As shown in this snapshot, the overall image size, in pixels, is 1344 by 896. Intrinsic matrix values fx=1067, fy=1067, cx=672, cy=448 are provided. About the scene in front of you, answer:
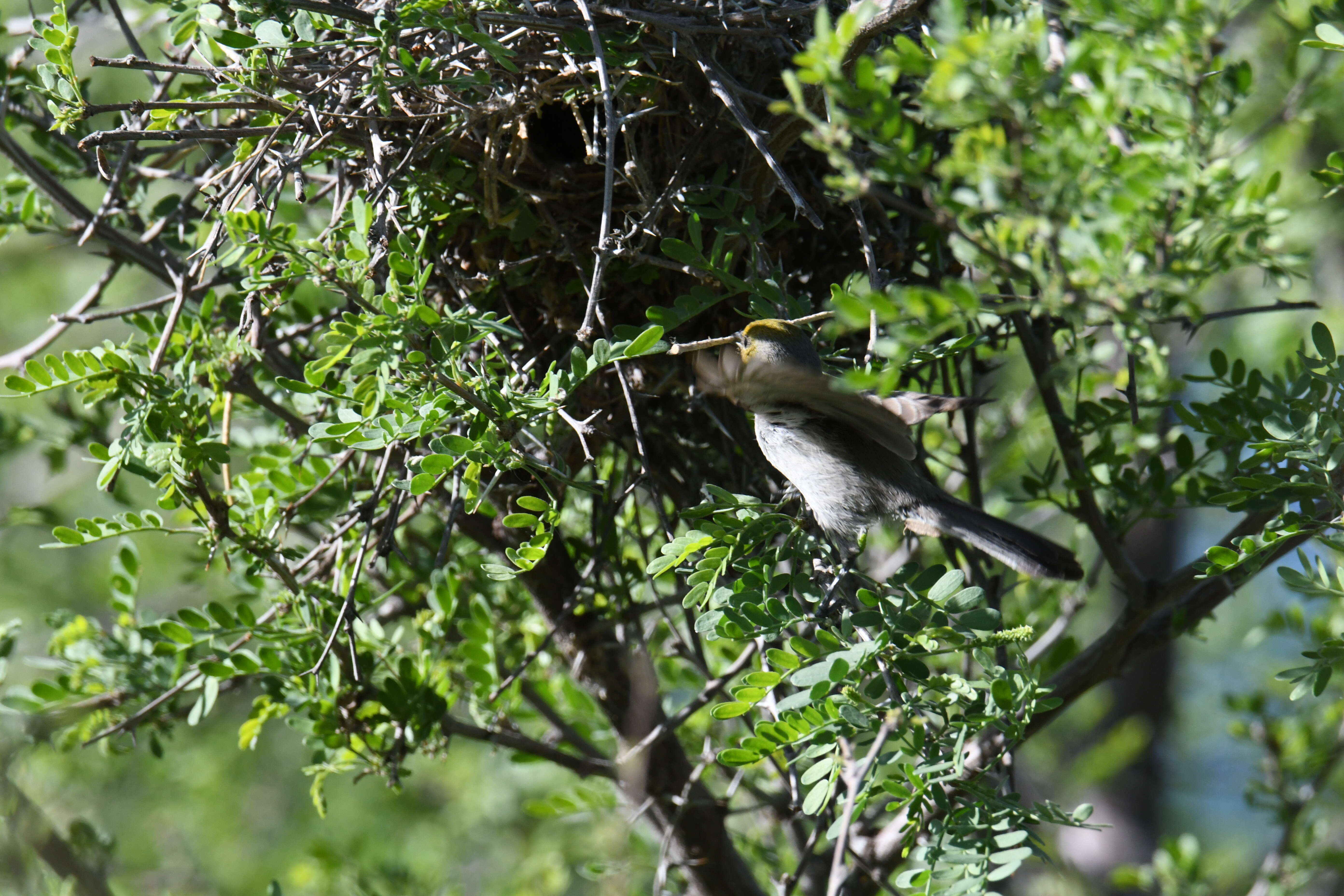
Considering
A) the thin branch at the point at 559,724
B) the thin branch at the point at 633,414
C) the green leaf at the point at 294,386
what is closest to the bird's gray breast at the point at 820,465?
the thin branch at the point at 633,414

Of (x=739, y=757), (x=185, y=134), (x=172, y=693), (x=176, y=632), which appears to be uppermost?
(x=185, y=134)

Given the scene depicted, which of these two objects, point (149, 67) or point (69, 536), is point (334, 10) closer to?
point (149, 67)

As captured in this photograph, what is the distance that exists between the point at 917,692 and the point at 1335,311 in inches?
227

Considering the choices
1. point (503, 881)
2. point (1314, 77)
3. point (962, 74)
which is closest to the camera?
point (962, 74)

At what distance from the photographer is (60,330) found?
90.4 inches

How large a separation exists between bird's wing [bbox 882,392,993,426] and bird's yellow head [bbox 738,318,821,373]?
0.66ft

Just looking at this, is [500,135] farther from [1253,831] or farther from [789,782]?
[1253,831]

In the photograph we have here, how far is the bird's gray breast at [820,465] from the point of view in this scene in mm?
2072

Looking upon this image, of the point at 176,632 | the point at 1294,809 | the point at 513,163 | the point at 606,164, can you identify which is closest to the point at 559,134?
the point at 513,163

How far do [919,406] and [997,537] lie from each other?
0.50 meters

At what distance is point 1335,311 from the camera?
619 centimetres

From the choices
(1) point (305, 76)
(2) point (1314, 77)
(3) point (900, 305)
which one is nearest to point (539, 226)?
(1) point (305, 76)

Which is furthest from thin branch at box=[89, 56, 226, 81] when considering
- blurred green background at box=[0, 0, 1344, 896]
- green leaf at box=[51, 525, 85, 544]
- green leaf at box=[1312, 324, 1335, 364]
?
green leaf at box=[1312, 324, 1335, 364]

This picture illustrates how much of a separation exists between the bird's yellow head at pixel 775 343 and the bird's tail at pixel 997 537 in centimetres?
43
